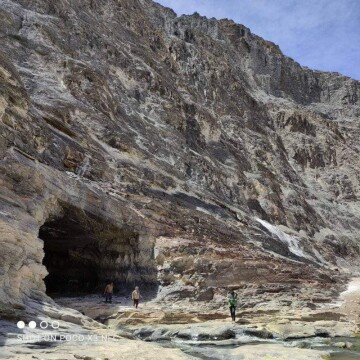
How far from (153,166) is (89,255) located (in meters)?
10.5

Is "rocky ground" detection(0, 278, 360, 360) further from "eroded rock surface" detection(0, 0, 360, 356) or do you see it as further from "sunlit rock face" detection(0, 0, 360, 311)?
"sunlit rock face" detection(0, 0, 360, 311)

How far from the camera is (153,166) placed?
118 ft

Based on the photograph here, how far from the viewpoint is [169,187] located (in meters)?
34.6

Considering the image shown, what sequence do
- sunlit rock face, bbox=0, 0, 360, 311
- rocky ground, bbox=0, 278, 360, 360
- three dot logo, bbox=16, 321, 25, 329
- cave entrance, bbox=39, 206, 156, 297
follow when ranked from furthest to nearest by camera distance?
cave entrance, bbox=39, 206, 156, 297 → sunlit rock face, bbox=0, 0, 360, 311 → three dot logo, bbox=16, 321, 25, 329 → rocky ground, bbox=0, 278, 360, 360

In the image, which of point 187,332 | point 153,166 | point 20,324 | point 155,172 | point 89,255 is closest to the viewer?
point 20,324

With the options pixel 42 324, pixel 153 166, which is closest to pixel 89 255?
pixel 153 166

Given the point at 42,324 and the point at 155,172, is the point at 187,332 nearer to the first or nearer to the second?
the point at 42,324

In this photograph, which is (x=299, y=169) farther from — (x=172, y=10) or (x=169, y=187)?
(x=169, y=187)

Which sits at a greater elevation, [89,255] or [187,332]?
[89,255]

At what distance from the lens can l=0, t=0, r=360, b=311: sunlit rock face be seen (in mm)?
22859

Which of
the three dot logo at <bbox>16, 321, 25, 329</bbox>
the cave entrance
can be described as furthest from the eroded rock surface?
the three dot logo at <bbox>16, 321, 25, 329</bbox>

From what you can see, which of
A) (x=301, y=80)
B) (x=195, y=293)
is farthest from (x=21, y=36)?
(x=301, y=80)

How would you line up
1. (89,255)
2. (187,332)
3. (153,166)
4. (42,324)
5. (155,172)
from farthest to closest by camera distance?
(153,166) → (155,172) → (89,255) → (187,332) → (42,324)

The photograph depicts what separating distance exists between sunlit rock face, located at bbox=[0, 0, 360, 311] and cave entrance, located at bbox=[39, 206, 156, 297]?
9 centimetres
